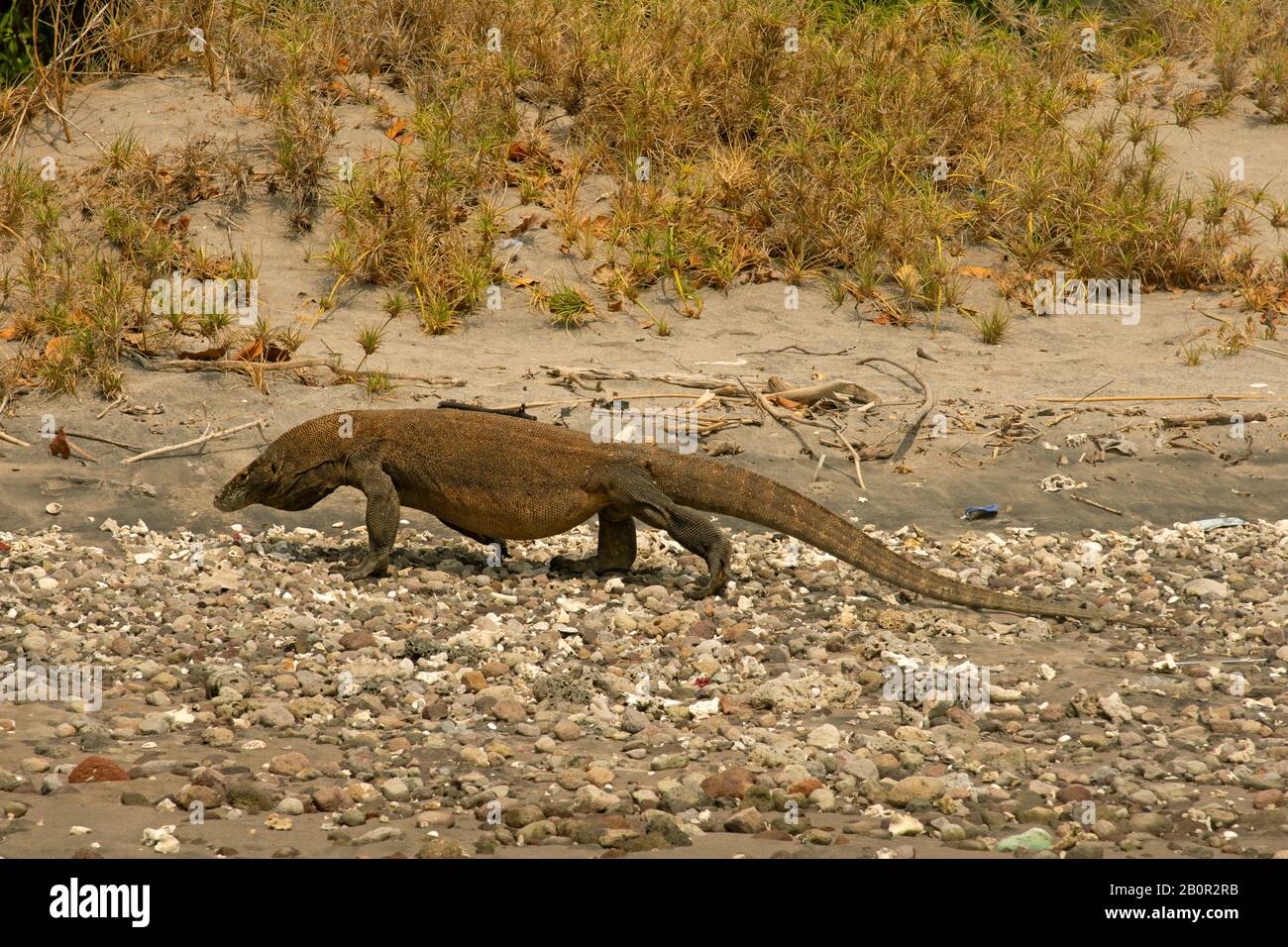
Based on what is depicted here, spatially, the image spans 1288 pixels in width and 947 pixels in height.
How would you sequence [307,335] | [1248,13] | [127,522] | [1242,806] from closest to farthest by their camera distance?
[1242,806]
[127,522]
[307,335]
[1248,13]

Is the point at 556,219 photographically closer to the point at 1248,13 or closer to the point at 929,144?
the point at 929,144

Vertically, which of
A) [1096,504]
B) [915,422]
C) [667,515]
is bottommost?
[1096,504]

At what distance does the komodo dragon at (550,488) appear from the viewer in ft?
19.7

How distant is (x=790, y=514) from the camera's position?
19.8 ft

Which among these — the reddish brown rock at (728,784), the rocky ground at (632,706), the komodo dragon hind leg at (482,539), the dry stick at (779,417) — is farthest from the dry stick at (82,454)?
the reddish brown rock at (728,784)

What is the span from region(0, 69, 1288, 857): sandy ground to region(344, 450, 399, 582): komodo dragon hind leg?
14 cm

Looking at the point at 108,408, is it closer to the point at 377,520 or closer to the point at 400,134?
the point at 377,520

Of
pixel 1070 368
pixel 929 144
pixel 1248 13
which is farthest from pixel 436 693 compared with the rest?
pixel 1248 13

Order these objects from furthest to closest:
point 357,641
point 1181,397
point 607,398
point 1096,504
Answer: point 1181,397 → point 607,398 → point 1096,504 → point 357,641

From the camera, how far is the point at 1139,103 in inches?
472

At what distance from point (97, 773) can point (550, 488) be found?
249 centimetres

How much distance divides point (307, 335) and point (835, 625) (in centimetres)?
452

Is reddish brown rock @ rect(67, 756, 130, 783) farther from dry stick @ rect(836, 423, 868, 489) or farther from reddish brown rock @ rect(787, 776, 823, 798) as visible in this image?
dry stick @ rect(836, 423, 868, 489)

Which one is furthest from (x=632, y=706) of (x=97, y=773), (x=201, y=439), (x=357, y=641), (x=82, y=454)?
(x=82, y=454)
